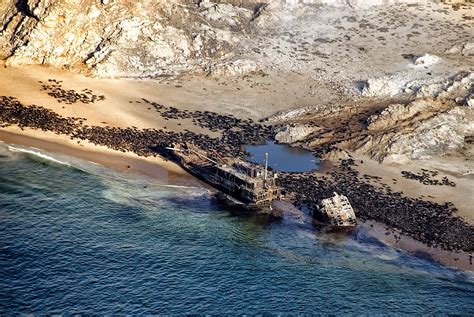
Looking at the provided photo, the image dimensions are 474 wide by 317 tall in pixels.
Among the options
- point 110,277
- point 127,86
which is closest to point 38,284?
point 110,277

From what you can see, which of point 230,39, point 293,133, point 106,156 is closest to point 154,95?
point 106,156

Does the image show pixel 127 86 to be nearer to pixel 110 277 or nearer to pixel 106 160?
pixel 106 160

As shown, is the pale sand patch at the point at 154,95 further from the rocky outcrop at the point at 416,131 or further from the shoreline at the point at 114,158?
the rocky outcrop at the point at 416,131

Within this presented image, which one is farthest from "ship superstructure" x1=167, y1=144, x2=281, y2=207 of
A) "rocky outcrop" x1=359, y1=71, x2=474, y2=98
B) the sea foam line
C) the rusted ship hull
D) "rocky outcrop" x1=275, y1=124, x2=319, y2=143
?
"rocky outcrop" x1=359, y1=71, x2=474, y2=98

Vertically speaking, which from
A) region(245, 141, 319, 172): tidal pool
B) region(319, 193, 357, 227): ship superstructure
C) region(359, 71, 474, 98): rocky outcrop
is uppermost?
region(359, 71, 474, 98): rocky outcrop

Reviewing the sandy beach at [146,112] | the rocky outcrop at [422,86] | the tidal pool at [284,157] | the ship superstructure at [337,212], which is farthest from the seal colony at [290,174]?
the rocky outcrop at [422,86]

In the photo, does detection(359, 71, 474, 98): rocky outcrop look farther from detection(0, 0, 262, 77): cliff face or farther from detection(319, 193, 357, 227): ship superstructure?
detection(319, 193, 357, 227): ship superstructure
